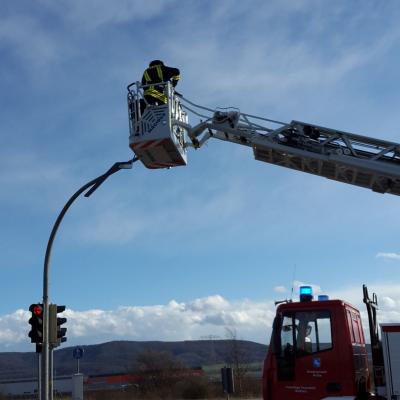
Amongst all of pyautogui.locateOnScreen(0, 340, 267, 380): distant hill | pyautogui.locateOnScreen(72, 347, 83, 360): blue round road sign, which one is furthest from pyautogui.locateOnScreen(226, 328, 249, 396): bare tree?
pyautogui.locateOnScreen(0, 340, 267, 380): distant hill

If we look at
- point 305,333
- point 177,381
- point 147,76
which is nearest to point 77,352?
point 147,76

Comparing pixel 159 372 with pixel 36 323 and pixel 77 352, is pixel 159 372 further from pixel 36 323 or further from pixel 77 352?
pixel 36 323

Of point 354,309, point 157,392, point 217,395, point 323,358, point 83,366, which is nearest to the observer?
point 323,358

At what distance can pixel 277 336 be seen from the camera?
32.2 ft

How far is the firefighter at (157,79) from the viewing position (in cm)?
1113

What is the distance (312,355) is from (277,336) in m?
0.61

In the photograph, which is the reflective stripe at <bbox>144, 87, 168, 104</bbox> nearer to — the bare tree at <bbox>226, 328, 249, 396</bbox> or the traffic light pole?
the traffic light pole

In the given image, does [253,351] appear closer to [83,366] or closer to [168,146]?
[168,146]

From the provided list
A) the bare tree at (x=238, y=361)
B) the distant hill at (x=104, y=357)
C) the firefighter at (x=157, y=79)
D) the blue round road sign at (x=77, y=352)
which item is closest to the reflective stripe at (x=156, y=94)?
the firefighter at (x=157, y=79)

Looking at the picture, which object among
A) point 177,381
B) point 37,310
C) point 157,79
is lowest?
point 177,381

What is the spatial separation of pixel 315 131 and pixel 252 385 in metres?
36.1

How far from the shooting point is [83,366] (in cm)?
14288

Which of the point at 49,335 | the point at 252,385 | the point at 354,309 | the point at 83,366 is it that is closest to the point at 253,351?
the point at 252,385

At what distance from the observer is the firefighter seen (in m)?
11.1
